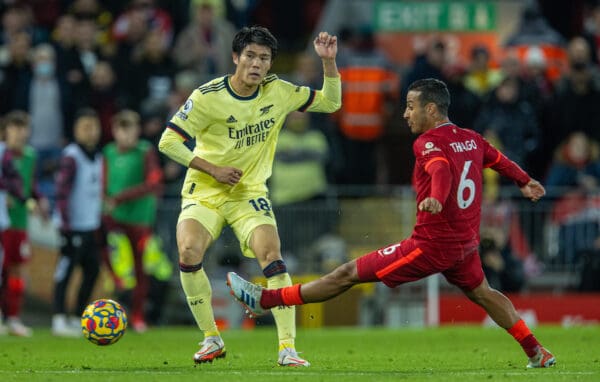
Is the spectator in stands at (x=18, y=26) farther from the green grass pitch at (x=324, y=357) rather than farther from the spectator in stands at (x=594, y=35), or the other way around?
the spectator in stands at (x=594, y=35)

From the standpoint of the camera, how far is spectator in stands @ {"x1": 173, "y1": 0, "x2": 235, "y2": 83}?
853 inches

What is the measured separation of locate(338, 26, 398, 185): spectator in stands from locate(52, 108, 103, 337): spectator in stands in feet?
15.2

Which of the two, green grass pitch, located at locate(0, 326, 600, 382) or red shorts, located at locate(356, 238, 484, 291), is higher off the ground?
red shorts, located at locate(356, 238, 484, 291)

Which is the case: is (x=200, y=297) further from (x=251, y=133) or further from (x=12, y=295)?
(x=12, y=295)

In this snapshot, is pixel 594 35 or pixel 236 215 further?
pixel 594 35

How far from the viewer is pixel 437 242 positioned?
1072cm

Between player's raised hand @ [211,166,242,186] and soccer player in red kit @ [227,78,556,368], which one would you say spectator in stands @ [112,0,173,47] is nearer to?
player's raised hand @ [211,166,242,186]

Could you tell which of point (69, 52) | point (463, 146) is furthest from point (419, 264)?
point (69, 52)

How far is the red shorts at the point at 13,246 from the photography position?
1723cm

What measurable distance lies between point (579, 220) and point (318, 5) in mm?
7171

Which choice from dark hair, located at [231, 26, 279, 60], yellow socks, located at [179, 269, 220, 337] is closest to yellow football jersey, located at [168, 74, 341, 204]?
dark hair, located at [231, 26, 279, 60]

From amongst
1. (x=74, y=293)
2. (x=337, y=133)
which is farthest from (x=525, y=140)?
(x=74, y=293)

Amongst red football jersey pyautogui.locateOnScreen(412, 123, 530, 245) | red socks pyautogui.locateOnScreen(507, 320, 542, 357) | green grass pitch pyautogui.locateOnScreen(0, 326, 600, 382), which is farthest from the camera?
red socks pyautogui.locateOnScreen(507, 320, 542, 357)

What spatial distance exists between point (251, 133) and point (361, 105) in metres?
9.33
